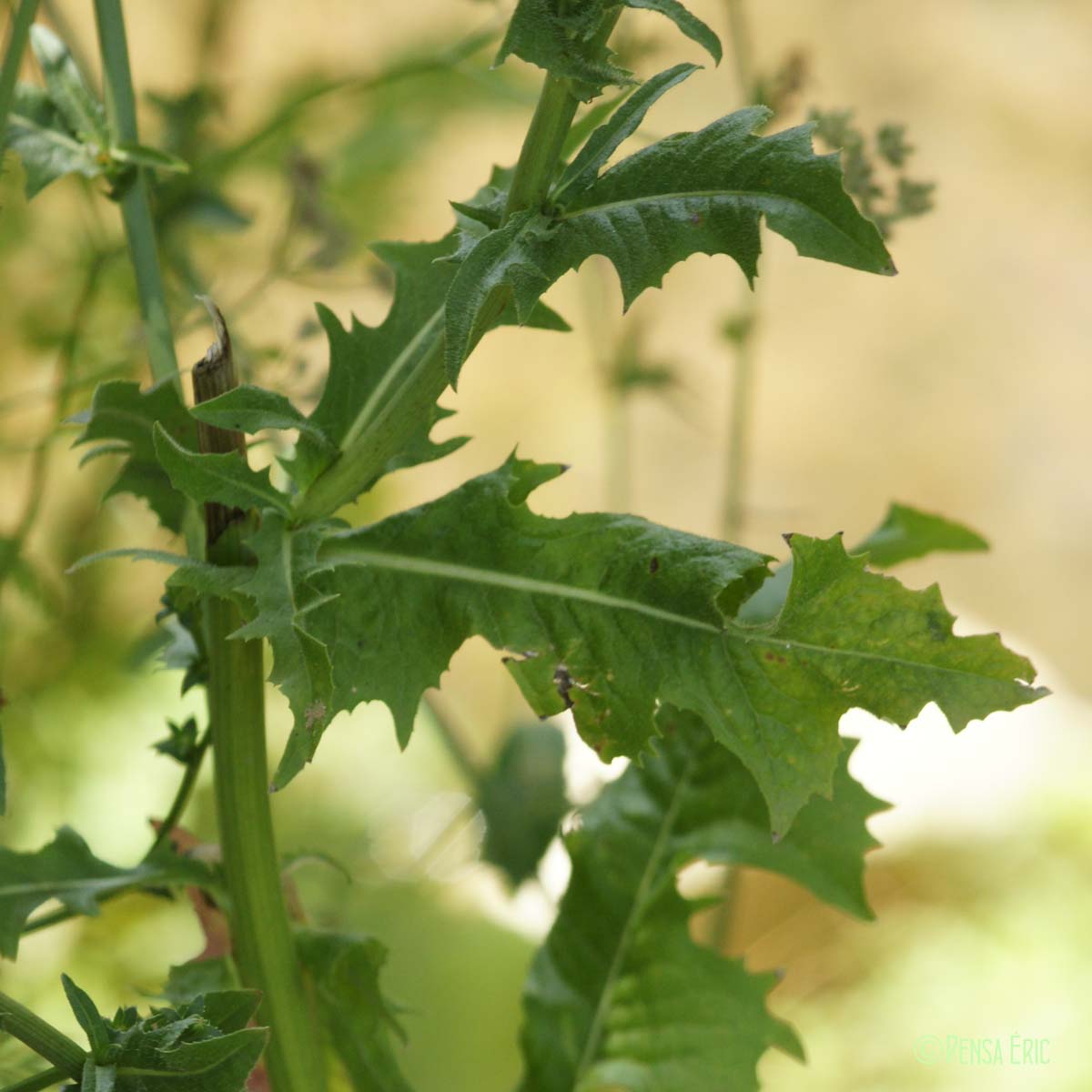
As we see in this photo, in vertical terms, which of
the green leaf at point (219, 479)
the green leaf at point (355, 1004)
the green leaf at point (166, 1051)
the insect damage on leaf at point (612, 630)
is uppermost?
the green leaf at point (219, 479)

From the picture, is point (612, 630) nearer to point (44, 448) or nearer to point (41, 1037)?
point (41, 1037)

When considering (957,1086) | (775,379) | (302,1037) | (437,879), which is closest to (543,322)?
(302,1037)

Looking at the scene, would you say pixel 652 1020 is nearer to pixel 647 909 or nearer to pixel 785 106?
pixel 647 909

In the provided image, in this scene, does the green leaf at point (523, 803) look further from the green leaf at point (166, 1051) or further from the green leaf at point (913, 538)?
the green leaf at point (166, 1051)

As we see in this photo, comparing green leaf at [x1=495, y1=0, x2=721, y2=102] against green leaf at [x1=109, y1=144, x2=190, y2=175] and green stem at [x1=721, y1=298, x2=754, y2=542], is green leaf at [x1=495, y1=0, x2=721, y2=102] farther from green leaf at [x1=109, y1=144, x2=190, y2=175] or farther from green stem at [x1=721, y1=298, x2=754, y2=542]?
green stem at [x1=721, y1=298, x2=754, y2=542]

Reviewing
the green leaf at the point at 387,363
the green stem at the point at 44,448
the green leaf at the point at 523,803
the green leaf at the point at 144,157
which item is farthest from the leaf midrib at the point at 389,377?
the green leaf at the point at 523,803

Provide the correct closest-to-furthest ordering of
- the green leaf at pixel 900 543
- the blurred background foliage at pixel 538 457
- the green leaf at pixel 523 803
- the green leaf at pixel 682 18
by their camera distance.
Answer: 1. the green leaf at pixel 682 18
2. the green leaf at pixel 900 543
3. the green leaf at pixel 523 803
4. the blurred background foliage at pixel 538 457
